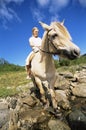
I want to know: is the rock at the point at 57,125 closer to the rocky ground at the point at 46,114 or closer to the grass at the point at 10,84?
the rocky ground at the point at 46,114

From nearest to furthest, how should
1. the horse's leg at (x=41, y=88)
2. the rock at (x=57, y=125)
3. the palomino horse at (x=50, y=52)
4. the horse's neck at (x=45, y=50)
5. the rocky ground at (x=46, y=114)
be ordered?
the palomino horse at (x=50, y=52), the rock at (x=57, y=125), the rocky ground at (x=46, y=114), the horse's neck at (x=45, y=50), the horse's leg at (x=41, y=88)

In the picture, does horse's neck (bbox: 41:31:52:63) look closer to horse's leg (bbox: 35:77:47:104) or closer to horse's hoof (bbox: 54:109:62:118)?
horse's leg (bbox: 35:77:47:104)

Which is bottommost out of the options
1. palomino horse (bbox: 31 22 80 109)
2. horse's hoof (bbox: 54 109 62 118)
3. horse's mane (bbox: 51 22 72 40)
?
horse's hoof (bbox: 54 109 62 118)

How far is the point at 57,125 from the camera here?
11.4 meters

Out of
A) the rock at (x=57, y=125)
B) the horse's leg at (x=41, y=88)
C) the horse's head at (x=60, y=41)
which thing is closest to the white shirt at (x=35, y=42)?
the horse's leg at (x=41, y=88)

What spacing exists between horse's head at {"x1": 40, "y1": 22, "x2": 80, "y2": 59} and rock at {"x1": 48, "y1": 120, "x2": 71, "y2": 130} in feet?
9.42

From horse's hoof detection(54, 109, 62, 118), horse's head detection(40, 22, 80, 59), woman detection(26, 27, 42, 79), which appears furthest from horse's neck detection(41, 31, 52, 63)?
horse's hoof detection(54, 109, 62, 118)

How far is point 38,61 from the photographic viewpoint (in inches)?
512

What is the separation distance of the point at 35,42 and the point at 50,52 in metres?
1.81

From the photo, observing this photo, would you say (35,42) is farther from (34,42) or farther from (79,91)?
(79,91)

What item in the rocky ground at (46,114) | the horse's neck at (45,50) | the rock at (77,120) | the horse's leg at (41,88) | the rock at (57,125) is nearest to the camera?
the rock at (77,120)

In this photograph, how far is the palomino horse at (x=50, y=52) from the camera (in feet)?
35.0

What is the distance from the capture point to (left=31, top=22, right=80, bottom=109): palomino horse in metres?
10.7

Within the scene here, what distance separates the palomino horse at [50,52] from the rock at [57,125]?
133 centimetres
